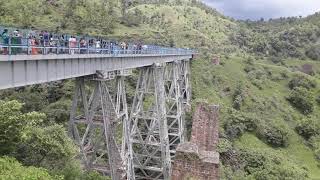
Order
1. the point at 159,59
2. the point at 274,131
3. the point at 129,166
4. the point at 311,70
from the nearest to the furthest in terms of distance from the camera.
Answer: the point at 129,166
the point at 159,59
the point at 274,131
the point at 311,70

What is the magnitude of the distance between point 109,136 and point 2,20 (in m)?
48.1

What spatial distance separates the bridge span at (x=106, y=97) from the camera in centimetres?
1484

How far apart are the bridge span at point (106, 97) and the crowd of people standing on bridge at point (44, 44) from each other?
6 centimetres

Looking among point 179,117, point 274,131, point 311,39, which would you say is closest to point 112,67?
point 179,117

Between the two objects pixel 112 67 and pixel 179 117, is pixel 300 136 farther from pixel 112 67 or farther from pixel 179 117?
pixel 112 67

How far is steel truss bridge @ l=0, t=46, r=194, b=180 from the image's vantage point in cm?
1520

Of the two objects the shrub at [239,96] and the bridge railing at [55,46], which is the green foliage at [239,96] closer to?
the shrub at [239,96]

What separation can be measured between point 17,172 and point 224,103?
38904 millimetres

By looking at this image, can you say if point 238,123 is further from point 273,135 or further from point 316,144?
point 316,144

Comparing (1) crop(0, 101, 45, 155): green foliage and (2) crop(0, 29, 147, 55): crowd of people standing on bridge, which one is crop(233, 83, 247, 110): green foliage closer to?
(2) crop(0, 29, 147, 55): crowd of people standing on bridge

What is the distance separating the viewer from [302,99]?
207 feet

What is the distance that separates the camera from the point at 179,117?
Answer: 38938 mm

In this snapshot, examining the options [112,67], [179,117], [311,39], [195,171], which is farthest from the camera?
[311,39]

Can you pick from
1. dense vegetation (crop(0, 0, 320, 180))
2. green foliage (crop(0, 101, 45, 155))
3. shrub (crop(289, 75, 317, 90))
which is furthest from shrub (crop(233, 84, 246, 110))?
green foliage (crop(0, 101, 45, 155))
